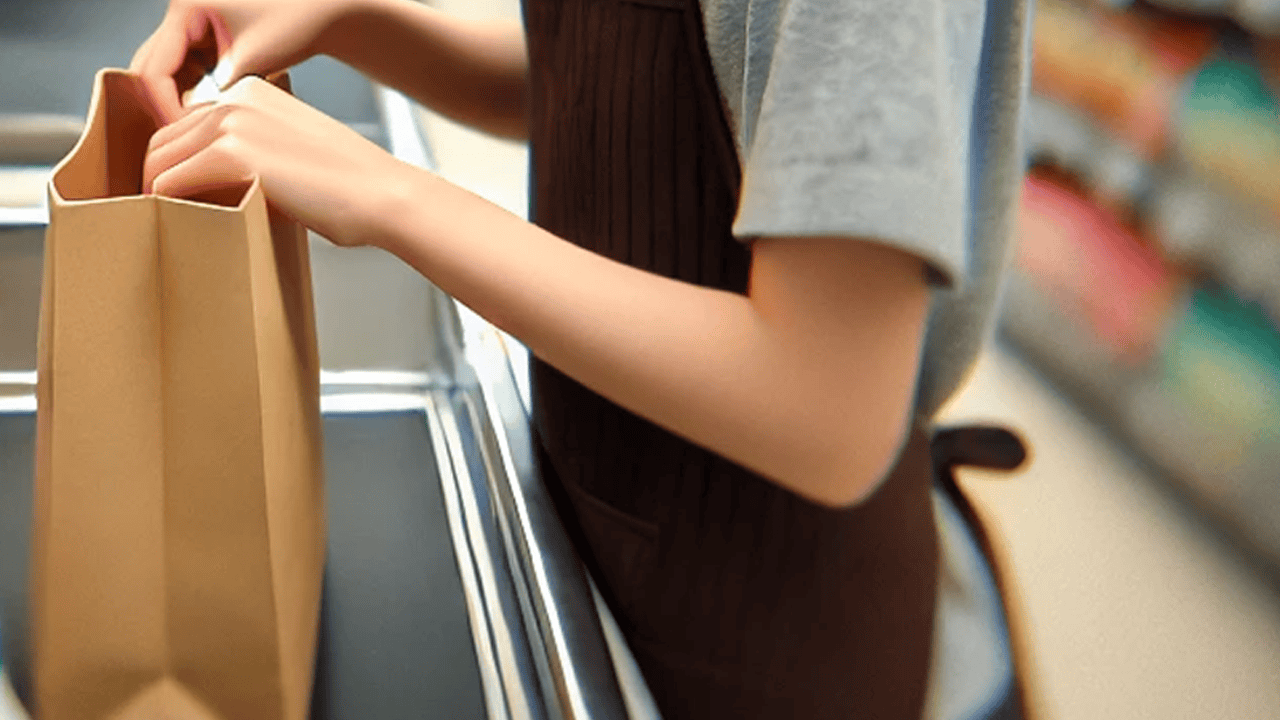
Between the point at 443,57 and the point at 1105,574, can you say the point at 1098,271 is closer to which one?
the point at 1105,574

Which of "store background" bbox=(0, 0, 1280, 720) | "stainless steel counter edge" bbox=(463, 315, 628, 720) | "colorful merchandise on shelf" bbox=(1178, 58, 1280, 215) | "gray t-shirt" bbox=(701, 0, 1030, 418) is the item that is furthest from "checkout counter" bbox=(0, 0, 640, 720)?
"colorful merchandise on shelf" bbox=(1178, 58, 1280, 215)

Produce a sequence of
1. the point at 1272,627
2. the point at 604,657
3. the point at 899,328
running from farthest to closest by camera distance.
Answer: the point at 1272,627 < the point at 604,657 < the point at 899,328

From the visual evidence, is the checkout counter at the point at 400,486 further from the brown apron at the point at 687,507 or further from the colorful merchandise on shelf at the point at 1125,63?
the colorful merchandise on shelf at the point at 1125,63

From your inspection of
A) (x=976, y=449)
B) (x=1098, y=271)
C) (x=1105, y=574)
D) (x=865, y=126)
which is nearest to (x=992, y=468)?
(x=976, y=449)

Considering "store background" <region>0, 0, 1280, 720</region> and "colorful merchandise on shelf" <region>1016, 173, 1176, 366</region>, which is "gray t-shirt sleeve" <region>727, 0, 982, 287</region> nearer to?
"store background" <region>0, 0, 1280, 720</region>

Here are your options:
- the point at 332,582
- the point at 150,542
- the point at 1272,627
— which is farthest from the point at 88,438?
the point at 1272,627

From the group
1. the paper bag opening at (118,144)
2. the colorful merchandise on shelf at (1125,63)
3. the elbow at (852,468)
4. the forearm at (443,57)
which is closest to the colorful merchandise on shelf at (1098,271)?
the colorful merchandise on shelf at (1125,63)

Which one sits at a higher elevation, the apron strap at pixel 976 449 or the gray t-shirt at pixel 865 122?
the gray t-shirt at pixel 865 122

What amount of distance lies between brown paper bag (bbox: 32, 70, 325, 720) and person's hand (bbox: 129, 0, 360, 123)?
0.11 m

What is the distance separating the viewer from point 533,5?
1.61 feet

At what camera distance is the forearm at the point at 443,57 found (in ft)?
2.08

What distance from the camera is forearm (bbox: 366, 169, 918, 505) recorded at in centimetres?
37

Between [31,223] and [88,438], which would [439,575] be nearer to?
[88,438]

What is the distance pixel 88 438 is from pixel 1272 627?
1177 millimetres
